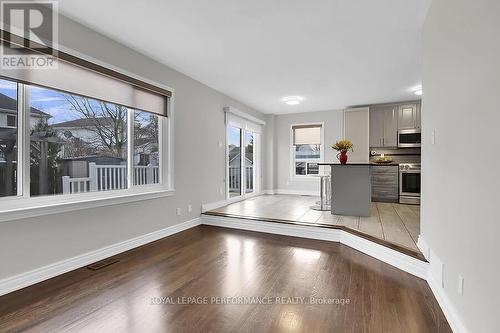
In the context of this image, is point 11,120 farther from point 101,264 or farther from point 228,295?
point 228,295

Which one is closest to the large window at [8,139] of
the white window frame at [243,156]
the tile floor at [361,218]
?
the tile floor at [361,218]

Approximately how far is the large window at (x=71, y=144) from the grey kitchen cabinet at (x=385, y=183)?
5.03m

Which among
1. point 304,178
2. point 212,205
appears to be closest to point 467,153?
point 212,205

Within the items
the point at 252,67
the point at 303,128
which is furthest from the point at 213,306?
the point at 303,128

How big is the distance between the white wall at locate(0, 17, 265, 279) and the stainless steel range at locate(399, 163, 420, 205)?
163 inches

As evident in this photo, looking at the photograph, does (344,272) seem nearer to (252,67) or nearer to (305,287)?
(305,287)

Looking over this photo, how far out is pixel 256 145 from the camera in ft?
24.0

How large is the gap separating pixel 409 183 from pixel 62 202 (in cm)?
649

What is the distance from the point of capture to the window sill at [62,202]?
2283mm

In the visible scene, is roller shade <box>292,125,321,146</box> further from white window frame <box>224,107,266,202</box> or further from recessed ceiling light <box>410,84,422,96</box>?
recessed ceiling light <box>410,84,422,96</box>

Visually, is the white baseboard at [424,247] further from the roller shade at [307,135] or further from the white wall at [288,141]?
the roller shade at [307,135]

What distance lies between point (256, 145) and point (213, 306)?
556cm

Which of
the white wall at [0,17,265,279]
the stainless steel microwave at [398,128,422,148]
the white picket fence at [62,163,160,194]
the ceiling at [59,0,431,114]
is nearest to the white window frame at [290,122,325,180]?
the stainless steel microwave at [398,128,422,148]

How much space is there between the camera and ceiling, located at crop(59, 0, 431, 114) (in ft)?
8.05
